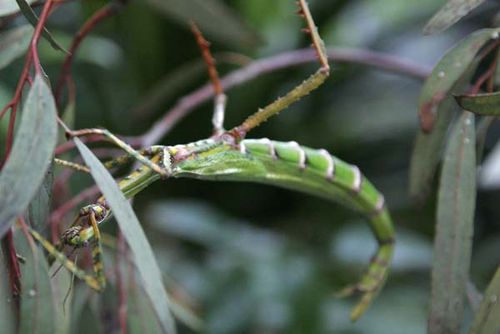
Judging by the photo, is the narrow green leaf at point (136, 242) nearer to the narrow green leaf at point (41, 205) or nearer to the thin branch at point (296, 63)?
the narrow green leaf at point (41, 205)

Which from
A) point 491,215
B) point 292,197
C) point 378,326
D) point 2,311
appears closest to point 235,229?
point 292,197

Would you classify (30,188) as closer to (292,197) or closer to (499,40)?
(499,40)

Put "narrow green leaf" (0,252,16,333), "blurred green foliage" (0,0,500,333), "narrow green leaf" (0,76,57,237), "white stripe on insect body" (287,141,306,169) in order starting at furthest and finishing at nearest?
"blurred green foliage" (0,0,500,333) < "white stripe on insect body" (287,141,306,169) < "narrow green leaf" (0,252,16,333) < "narrow green leaf" (0,76,57,237)

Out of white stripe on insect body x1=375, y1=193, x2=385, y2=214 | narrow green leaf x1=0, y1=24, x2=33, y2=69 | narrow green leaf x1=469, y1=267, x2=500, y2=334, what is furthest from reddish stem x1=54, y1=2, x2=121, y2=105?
narrow green leaf x1=469, y1=267, x2=500, y2=334

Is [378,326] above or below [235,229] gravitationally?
below

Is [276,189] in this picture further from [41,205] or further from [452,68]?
[41,205]

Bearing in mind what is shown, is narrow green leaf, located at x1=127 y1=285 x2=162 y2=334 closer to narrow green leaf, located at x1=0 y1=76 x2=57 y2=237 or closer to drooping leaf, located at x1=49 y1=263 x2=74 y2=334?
drooping leaf, located at x1=49 y1=263 x2=74 y2=334

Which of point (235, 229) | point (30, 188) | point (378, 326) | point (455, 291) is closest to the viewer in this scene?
point (30, 188)
